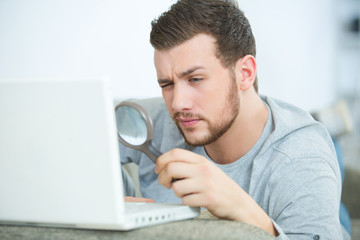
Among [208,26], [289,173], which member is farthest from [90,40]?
[289,173]

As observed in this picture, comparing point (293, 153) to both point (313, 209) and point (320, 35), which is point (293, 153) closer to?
point (313, 209)

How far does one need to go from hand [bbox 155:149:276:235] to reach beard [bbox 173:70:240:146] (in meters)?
0.47

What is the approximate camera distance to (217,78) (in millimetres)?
1339

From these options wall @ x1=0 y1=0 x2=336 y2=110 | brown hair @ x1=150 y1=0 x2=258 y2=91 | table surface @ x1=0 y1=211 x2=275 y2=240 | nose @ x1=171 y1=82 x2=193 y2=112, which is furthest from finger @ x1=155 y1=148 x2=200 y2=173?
wall @ x1=0 y1=0 x2=336 y2=110

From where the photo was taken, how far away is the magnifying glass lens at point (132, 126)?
122 cm

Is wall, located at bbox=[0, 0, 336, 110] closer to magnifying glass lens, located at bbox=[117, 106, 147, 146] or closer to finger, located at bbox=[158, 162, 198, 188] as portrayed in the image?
magnifying glass lens, located at bbox=[117, 106, 147, 146]

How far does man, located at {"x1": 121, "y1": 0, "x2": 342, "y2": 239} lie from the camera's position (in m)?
1.07

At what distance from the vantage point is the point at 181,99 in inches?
50.2

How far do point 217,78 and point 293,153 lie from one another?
1.04ft

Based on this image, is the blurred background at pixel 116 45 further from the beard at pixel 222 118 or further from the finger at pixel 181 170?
the finger at pixel 181 170

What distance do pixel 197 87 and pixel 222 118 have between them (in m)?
0.14

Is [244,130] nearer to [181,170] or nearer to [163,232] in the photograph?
[181,170]

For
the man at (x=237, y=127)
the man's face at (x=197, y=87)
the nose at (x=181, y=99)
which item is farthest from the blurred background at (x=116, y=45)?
the nose at (x=181, y=99)

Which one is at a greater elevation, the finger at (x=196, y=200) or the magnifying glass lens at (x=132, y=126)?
the magnifying glass lens at (x=132, y=126)
